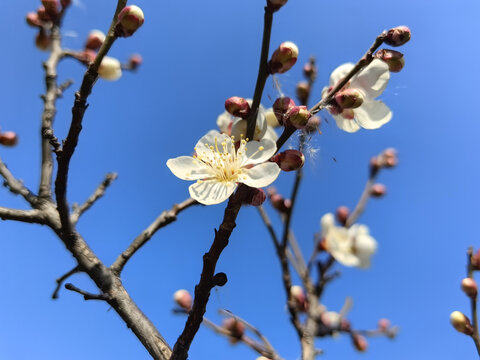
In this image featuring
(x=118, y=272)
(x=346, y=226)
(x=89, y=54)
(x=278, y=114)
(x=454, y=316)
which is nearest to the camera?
(x=278, y=114)

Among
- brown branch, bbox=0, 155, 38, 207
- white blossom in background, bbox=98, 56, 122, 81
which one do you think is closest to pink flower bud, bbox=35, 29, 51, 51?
white blossom in background, bbox=98, 56, 122, 81

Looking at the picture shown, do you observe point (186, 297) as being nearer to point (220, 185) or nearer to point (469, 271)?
point (220, 185)

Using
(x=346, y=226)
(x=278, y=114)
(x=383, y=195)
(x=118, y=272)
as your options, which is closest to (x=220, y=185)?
(x=278, y=114)

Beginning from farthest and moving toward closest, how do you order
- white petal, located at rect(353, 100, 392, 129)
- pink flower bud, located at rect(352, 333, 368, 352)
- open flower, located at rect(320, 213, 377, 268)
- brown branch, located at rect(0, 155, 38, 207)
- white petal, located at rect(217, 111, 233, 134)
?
pink flower bud, located at rect(352, 333, 368, 352)
open flower, located at rect(320, 213, 377, 268)
white petal, located at rect(217, 111, 233, 134)
brown branch, located at rect(0, 155, 38, 207)
white petal, located at rect(353, 100, 392, 129)

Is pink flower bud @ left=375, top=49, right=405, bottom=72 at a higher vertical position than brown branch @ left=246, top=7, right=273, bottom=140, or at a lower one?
higher

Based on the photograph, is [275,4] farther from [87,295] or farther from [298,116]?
[87,295]

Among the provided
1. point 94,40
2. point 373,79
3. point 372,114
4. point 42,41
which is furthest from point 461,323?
point 42,41

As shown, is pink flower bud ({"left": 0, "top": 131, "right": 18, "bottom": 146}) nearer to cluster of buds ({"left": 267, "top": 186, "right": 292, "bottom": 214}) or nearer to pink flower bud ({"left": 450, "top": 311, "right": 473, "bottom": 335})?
cluster of buds ({"left": 267, "top": 186, "right": 292, "bottom": 214})
